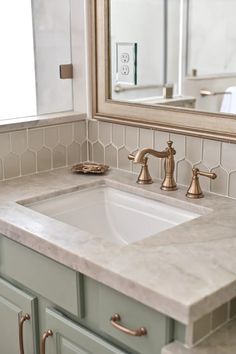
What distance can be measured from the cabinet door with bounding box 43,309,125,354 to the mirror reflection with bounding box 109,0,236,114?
28.9 inches

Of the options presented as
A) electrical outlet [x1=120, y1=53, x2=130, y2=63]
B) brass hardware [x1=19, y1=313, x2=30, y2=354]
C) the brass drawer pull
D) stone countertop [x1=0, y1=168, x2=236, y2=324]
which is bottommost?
brass hardware [x1=19, y1=313, x2=30, y2=354]

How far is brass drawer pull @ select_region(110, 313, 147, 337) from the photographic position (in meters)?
1.09

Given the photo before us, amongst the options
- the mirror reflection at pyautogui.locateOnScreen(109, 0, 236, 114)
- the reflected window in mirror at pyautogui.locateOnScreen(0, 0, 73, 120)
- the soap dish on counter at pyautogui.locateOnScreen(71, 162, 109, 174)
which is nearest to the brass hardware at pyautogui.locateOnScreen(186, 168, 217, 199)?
the mirror reflection at pyautogui.locateOnScreen(109, 0, 236, 114)

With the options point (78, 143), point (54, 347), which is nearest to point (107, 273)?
point (54, 347)

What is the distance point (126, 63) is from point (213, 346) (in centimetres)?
107

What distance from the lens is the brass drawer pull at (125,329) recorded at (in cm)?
109

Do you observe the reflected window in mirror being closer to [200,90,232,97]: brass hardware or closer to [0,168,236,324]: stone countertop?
[0,168,236,324]: stone countertop

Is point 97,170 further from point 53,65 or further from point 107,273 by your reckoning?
point 107,273

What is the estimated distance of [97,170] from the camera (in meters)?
1.79

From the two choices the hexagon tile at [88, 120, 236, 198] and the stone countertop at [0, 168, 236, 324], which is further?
the hexagon tile at [88, 120, 236, 198]

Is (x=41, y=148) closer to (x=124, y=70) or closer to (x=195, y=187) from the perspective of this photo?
(x=124, y=70)

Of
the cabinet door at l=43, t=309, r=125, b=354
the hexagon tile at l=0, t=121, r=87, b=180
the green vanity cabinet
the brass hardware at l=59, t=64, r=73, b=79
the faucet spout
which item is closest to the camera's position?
the green vanity cabinet

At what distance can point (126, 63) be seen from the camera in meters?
1.80

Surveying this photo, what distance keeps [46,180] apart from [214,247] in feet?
2.44
